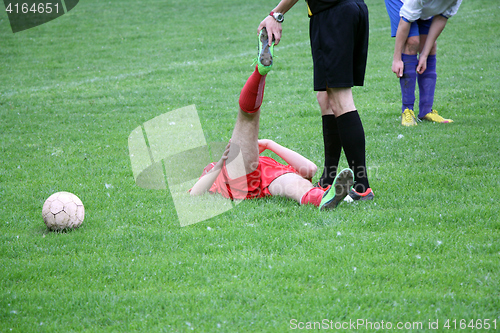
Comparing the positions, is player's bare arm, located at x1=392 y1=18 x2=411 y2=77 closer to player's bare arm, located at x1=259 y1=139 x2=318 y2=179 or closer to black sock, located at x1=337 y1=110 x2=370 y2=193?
player's bare arm, located at x1=259 y1=139 x2=318 y2=179

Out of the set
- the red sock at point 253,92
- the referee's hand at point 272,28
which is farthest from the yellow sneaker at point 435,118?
the referee's hand at point 272,28

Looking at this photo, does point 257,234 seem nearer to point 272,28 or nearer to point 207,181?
point 207,181

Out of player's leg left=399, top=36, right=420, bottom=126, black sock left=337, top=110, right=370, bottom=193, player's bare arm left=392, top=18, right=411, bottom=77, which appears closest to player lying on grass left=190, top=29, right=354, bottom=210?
A: black sock left=337, top=110, right=370, bottom=193

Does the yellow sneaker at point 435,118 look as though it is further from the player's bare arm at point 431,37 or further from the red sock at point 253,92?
the red sock at point 253,92

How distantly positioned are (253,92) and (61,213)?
1.91m

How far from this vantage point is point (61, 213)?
4.01 metres

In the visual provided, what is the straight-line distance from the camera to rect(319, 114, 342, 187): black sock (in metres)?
4.74

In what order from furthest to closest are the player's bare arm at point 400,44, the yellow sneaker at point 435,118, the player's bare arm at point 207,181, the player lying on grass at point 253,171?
the yellow sneaker at point 435,118 < the player's bare arm at point 400,44 < the player's bare arm at point 207,181 < the player lying on grass at point 253,171

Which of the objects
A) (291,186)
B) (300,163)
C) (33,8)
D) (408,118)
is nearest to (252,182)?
(291,186)

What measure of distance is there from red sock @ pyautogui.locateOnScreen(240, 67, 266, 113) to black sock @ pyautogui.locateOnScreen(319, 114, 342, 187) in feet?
2.43

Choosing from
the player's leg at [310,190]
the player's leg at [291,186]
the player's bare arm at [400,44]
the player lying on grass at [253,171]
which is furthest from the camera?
the player's bare arm at [400,44]

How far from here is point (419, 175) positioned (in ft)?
16.5

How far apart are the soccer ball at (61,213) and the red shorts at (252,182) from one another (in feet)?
4.49

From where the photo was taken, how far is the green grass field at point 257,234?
2.87 metres
